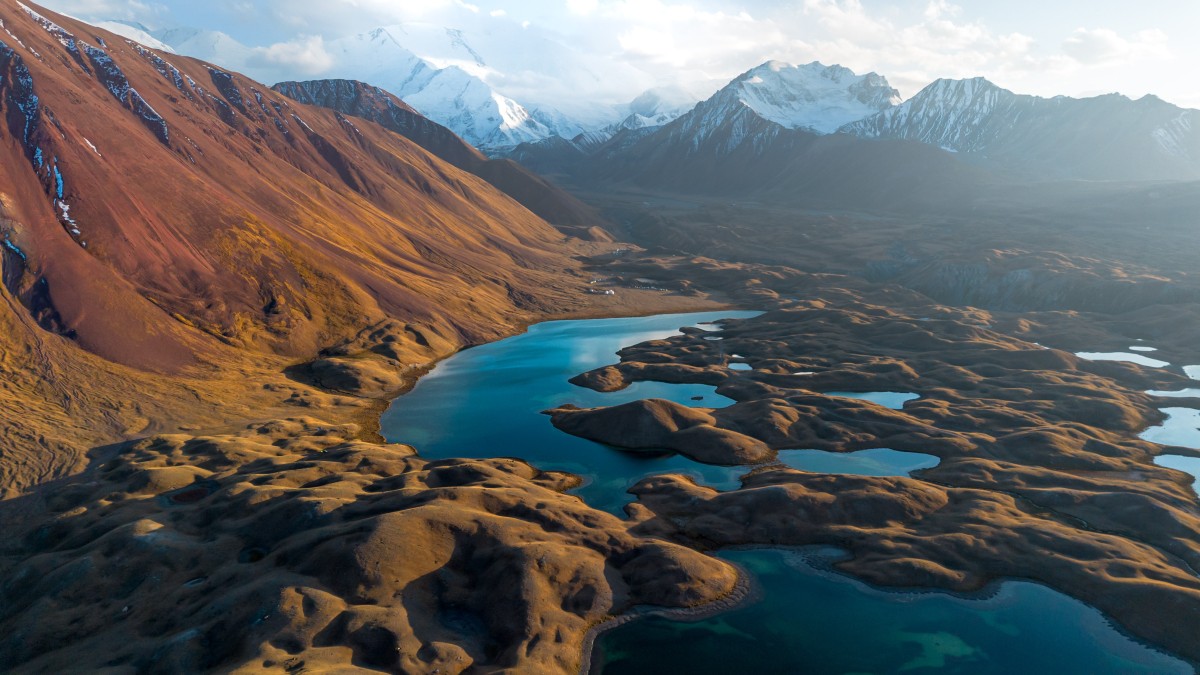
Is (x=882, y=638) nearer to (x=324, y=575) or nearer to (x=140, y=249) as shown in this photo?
(x=324, y=575)

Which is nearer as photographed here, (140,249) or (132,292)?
(132,292)

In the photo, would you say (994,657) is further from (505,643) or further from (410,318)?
(410,318)

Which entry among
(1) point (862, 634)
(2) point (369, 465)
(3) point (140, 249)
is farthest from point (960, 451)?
(3) point (140, 249)

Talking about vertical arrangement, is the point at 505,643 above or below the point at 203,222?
below

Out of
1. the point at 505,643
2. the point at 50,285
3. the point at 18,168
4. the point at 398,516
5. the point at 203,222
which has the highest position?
the point at 18,168

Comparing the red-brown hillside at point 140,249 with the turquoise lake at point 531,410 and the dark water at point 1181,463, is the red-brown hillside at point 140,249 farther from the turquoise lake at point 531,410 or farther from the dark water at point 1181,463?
the dark water at point 1181,463

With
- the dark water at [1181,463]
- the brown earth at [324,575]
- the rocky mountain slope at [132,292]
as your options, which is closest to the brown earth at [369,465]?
the brown earth at [324,575]

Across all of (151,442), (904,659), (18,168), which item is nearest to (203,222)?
(18,168)

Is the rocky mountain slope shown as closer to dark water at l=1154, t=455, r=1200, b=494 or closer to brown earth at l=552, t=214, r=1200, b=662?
brown earth at l=552, t=214, r=1200, b=662

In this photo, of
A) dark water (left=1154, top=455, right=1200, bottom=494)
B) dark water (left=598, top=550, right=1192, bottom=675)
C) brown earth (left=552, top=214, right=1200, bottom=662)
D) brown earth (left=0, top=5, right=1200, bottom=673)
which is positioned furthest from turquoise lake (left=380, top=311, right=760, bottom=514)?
dark water (left=1154, top=455, right=1200, bottom=494)
